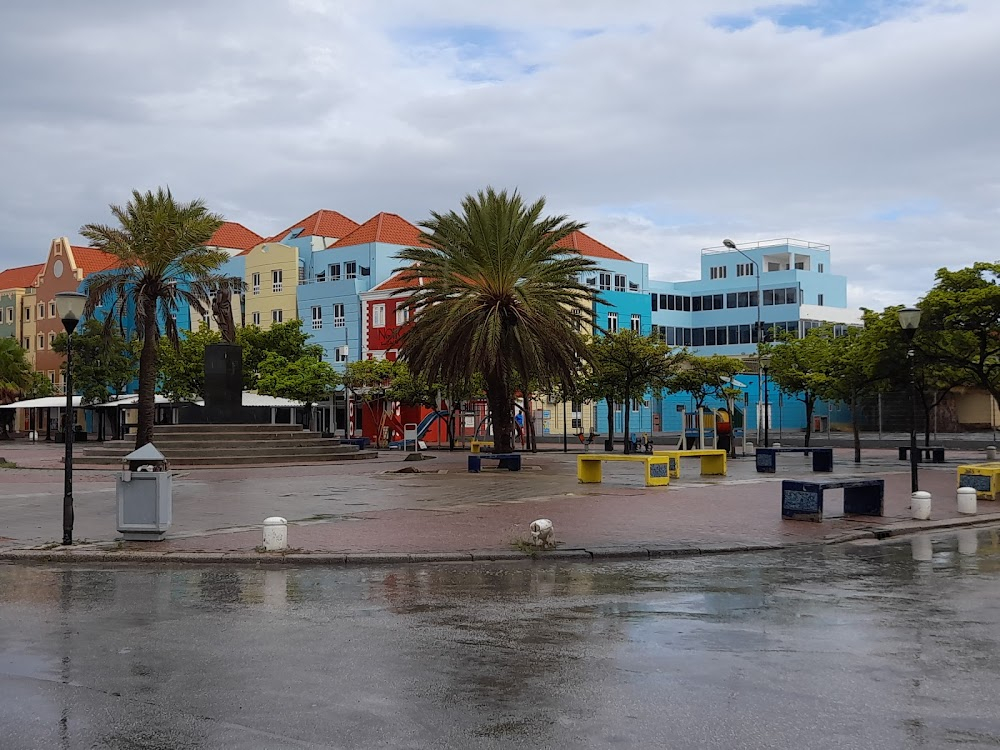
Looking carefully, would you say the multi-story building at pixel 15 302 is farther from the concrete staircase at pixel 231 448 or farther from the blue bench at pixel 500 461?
the blue bench at pixel 500 461

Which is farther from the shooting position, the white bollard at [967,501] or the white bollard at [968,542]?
the white bollard at [967,501]

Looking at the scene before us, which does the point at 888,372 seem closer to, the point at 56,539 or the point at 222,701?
the point at 56,539

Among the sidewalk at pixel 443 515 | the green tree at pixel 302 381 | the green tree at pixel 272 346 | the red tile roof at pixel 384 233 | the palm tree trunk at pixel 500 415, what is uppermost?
the red tile roof at pixel 384 233

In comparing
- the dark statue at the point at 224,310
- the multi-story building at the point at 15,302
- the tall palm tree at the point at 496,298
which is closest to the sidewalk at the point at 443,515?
the tall palm tree at the point at 496,298

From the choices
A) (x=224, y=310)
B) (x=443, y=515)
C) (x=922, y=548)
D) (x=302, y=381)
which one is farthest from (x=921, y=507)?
(x=302, y=381)

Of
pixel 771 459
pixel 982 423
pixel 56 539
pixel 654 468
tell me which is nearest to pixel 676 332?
pixel 982 423

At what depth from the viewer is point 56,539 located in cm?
1422

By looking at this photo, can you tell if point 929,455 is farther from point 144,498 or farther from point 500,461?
point 144,498

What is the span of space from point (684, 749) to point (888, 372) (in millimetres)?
32090

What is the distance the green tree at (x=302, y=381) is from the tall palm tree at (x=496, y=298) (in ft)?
62.3

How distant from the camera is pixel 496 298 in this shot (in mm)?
32125

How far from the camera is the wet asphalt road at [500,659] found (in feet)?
18.2

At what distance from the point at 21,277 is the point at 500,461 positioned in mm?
80099

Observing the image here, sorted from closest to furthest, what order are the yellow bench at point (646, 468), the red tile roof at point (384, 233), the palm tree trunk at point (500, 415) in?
the yellow bench at point (646, 468), the palm tree trunk at point (500, 415), the red tile roof at point (384, 233)
